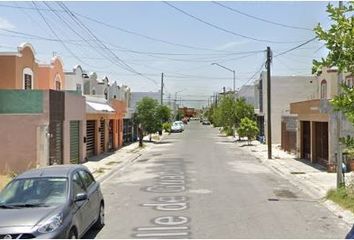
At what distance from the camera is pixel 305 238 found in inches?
423

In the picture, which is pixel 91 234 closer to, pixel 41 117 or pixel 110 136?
pixel 41 117

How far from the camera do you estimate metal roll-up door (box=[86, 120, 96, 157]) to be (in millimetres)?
33438

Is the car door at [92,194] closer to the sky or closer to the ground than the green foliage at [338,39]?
closer to the ground

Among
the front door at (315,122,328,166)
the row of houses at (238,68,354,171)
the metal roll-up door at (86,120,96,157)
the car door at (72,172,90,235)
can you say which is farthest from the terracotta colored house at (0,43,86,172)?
the front door at (315,122,328,166)

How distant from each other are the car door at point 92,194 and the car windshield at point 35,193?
3.06 ft

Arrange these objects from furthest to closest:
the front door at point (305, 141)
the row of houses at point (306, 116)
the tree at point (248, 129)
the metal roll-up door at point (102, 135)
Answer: the tree at point (248, 129) → the metal roll-up door at point (102, 135) → the front door at point (305, 141) → the row of houses at point (306, 116)

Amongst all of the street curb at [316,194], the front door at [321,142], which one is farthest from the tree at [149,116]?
the front door at [321,142]

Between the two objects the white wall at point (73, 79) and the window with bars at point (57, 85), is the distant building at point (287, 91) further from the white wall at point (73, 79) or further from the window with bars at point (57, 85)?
the window with bars at point (57, 85)

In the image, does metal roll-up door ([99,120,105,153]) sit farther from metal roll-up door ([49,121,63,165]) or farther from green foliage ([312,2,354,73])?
green foliage ([312,2,354,73])

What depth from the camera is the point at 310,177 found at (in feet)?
73.8

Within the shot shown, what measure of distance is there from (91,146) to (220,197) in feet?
63.3

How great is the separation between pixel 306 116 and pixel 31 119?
15.1m

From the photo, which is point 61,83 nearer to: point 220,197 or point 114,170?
point 114,170

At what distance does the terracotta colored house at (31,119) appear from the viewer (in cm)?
2223
